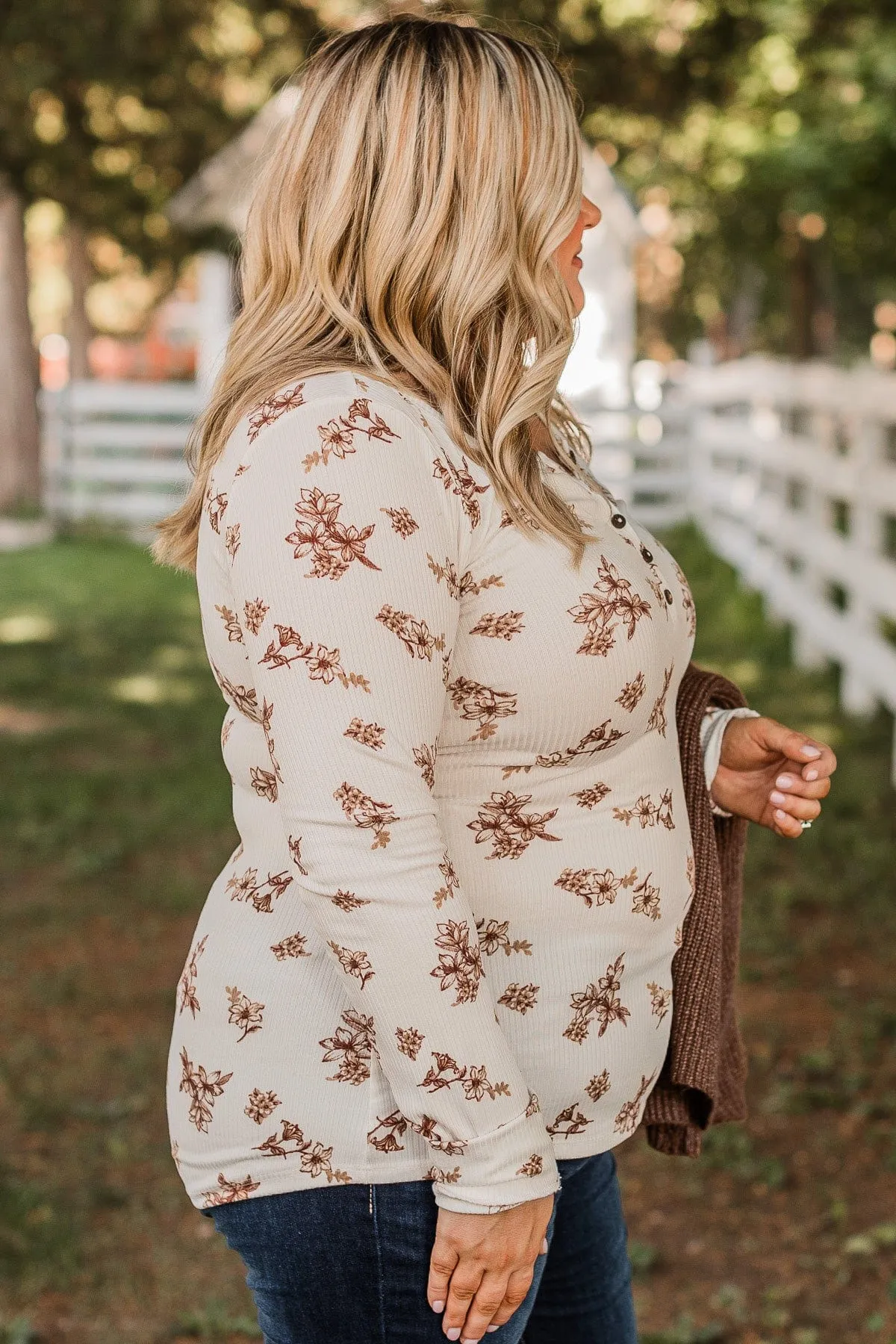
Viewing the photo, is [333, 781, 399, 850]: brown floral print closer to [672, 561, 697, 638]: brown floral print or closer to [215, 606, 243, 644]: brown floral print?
[215, 606, 243, 644]: brown floral print

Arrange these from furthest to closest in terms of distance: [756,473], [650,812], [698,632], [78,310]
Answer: [78,310] → [756,473] → [698,632] → [650,812]

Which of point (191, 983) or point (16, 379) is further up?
point (191, 983)

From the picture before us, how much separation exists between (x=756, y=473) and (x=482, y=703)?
10.3m

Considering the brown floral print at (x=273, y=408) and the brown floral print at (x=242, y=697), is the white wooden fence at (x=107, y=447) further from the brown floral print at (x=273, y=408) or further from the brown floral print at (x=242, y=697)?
the brown floral print at (x=273, y=408)

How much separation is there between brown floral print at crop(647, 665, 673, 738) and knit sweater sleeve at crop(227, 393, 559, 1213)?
0.34 metres

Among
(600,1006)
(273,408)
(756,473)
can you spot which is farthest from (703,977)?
(756,473)

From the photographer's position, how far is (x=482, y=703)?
4.99 feet

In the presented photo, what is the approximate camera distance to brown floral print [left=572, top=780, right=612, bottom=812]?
1606mm

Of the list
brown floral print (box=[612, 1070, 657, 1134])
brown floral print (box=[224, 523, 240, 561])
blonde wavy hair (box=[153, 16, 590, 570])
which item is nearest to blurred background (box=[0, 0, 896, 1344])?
blonde wavy hair (box=[153, 16, 590, 570])

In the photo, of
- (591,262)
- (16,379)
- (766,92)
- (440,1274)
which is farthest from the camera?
(591,262)

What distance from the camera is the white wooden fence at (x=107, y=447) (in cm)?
1677

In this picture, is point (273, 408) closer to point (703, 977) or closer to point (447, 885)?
point (447, 885)

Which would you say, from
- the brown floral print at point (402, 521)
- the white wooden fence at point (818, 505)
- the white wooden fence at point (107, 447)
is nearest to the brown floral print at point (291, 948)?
the brown floral print at point (402, 521)

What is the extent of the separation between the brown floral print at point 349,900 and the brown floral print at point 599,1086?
0.39 meters
